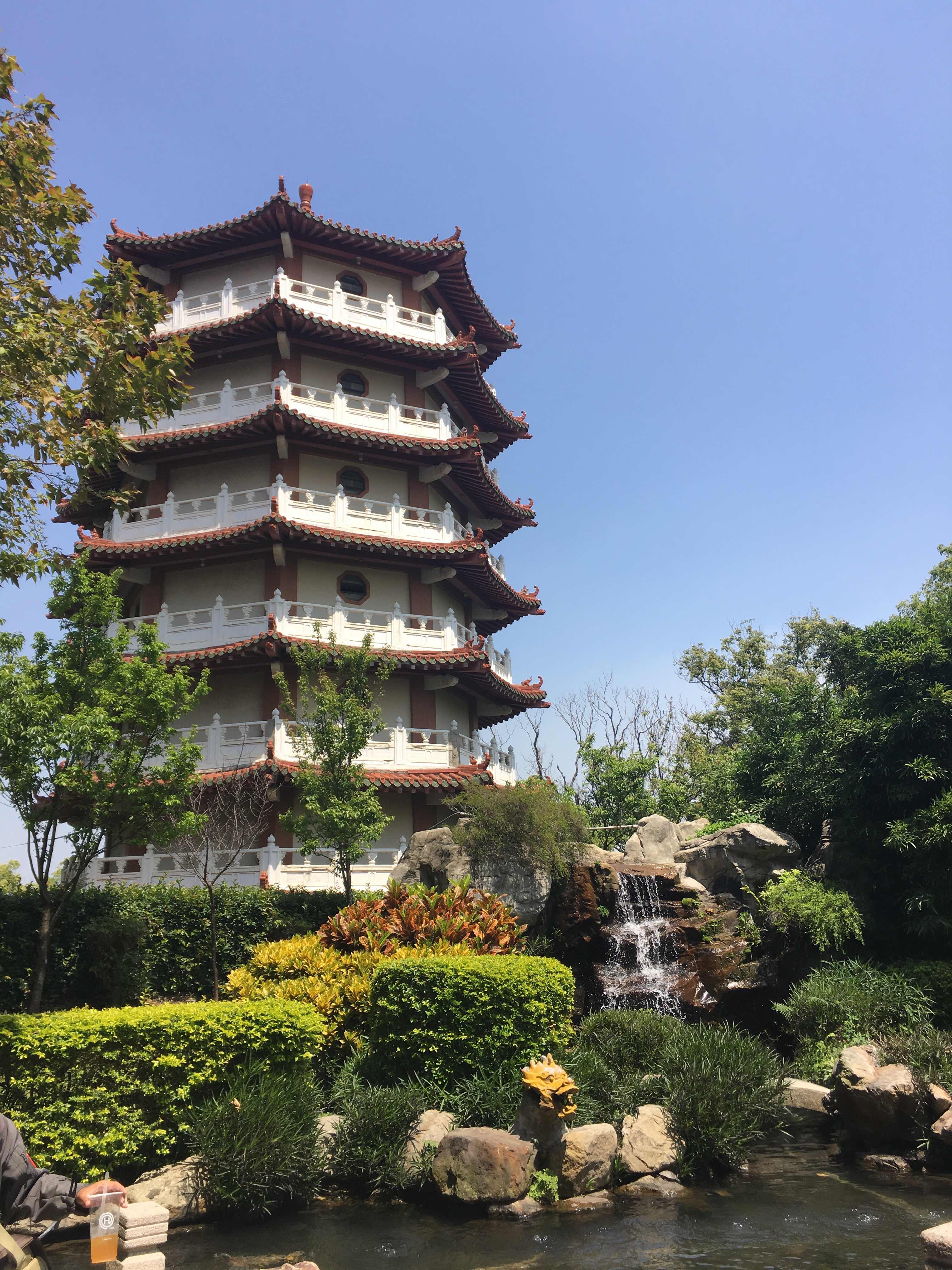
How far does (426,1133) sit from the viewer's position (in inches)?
397

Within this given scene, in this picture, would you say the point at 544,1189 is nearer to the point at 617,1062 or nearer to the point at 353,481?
the point at 617,1062

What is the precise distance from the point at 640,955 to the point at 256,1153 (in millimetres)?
10137

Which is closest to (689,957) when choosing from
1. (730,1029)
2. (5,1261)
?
(730,1029)

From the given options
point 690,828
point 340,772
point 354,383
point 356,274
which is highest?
point 356,274

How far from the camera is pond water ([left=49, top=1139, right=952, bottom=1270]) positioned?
7.88 meters

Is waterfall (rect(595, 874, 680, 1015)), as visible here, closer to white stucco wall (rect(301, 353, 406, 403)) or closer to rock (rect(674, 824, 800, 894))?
rock (rect(674, 824, 800, 894))

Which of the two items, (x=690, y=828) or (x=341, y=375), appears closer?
(x=690, y=828)

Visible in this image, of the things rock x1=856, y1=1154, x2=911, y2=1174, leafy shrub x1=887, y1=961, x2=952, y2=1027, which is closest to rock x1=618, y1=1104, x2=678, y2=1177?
rock x1=856, y1=1154, x2=911, y2=1174

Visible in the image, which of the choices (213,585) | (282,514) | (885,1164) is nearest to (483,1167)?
(885,1164)

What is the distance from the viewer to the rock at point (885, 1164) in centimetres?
1071

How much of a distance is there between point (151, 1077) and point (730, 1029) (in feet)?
30.9

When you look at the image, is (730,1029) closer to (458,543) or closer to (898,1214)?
(898,1214)

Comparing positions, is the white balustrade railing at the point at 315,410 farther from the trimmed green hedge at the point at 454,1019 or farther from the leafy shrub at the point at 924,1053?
the leafy shrub at the point at 924,1053

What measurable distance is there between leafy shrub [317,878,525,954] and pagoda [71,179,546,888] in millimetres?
6314
